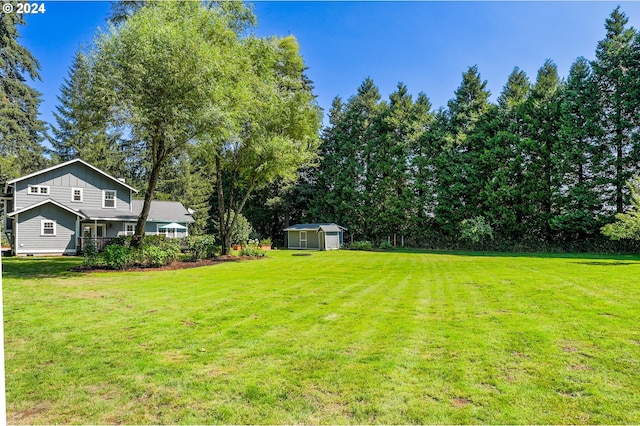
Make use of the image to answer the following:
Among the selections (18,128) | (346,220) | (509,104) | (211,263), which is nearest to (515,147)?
(509,104)

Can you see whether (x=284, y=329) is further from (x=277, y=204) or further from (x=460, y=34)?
(x=277, y=204)

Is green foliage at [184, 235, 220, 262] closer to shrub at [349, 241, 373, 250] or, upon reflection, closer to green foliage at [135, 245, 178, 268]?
green foliage at [135, 245, 178, 268]

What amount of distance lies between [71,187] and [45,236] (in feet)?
10.9

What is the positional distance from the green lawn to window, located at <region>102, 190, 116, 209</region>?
16507mm

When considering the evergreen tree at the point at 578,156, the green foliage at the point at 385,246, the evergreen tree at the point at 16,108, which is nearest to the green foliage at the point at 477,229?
the evergreen tree at the point at 578,156

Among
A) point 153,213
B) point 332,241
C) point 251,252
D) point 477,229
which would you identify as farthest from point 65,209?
point 477,229

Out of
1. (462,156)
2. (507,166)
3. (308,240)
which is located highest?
(462,156)

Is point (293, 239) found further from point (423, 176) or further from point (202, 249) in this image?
point (202, 249)

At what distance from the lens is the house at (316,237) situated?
31.5m

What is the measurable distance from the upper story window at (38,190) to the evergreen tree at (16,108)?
10627 millimetres

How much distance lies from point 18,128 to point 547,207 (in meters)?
42.1

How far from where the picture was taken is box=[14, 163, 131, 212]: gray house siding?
19.8 metres

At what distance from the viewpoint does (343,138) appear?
125 feet

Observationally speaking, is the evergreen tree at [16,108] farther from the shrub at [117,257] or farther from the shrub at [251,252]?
the shrub at [117,257]
